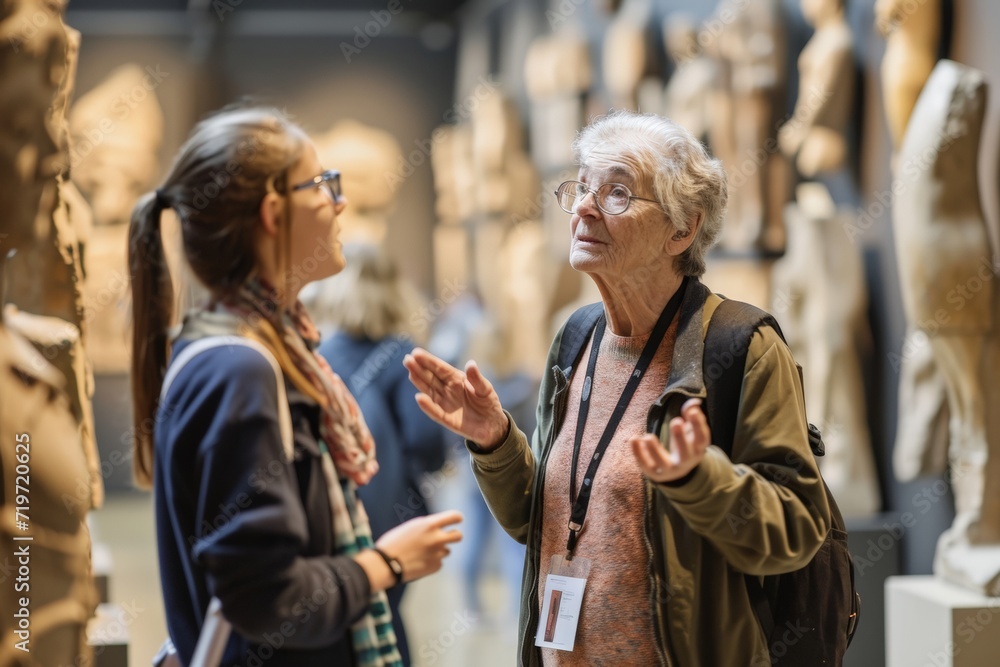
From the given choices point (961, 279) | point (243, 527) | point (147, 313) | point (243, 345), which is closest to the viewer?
point (243, 527)

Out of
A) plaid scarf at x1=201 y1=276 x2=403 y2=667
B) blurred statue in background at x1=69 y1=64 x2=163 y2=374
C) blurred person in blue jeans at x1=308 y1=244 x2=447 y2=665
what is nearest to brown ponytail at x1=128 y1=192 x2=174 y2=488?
plaid scarf at x1=201 y1=276 x2=403 y2=667

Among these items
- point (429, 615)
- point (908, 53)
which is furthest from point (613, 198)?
point (429, 615)

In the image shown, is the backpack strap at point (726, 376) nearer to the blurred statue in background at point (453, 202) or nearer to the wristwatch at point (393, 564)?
the wristwatch at point (393, 564)

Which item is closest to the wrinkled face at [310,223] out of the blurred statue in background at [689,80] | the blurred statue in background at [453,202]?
the blurred statue in background at [689,80]

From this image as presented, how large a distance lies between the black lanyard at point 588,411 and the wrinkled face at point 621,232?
10 cm

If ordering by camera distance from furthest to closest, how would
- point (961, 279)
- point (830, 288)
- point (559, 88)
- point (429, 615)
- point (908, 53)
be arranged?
1. point (559, 88)
2. point (429, 615)
3. point (830, 288)
4. point (908, 53)
5. point (961, 279)

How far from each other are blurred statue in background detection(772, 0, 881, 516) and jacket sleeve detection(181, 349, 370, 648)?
394 centimetres

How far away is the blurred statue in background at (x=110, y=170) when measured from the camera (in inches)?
424

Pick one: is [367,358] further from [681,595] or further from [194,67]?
[194,67]

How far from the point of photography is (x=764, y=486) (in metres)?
2.07

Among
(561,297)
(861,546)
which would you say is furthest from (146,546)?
(861,546)

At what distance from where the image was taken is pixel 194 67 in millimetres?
12844

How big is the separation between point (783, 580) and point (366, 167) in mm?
11120

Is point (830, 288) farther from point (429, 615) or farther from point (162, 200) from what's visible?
point (162, 200)
